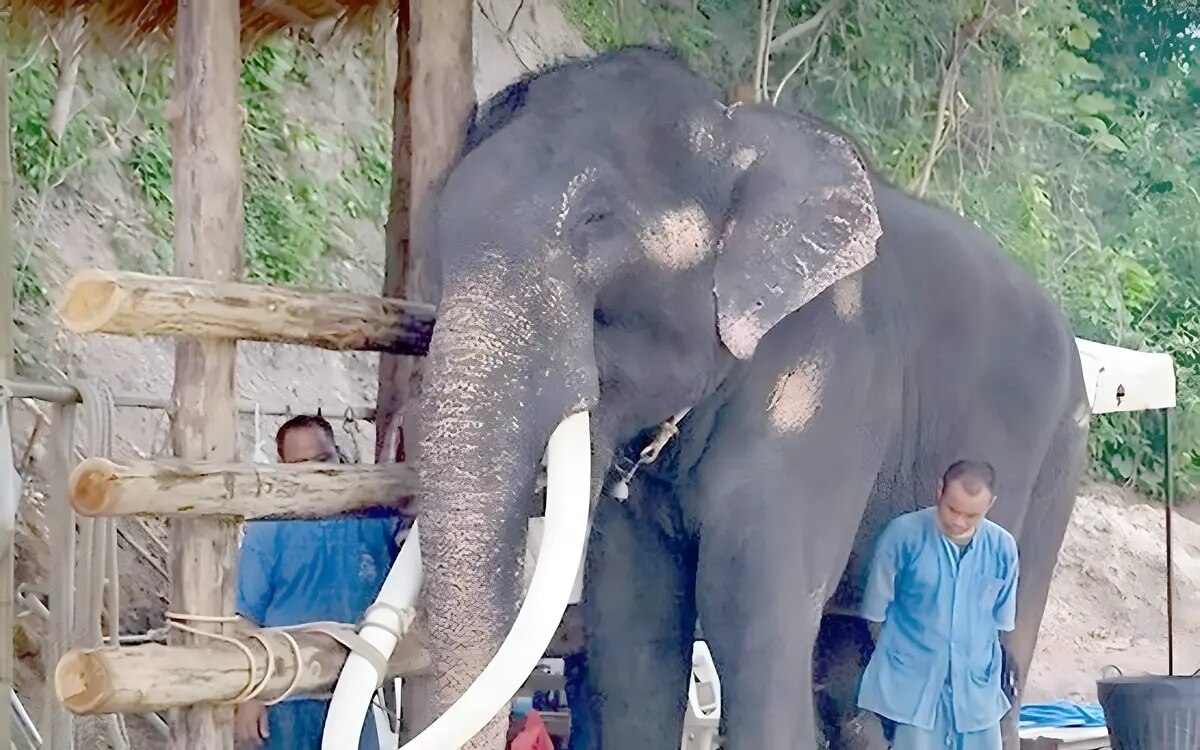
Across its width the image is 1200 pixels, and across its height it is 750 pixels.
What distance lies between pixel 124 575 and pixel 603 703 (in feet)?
10.6

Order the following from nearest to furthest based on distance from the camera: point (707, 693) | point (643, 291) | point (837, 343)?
point (643, 291)
point (837, 343)
point (707, 693)

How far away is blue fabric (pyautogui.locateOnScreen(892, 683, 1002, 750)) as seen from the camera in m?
3.68

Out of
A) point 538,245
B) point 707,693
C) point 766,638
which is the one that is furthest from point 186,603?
point 707,693

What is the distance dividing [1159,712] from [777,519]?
226 centimetres

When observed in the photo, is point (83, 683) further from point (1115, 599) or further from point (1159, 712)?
point (1115, 599)

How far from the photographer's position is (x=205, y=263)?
2.96m

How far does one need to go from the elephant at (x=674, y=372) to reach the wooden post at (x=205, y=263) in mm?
403

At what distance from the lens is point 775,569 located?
3.14m

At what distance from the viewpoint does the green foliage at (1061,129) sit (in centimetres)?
1072

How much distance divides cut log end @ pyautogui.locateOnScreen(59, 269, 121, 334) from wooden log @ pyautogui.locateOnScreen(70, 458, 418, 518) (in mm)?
247

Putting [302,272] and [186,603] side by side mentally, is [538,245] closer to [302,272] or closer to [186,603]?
[186,603]

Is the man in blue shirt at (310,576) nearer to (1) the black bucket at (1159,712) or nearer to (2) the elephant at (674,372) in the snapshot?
(2) the elephant at (674,372)

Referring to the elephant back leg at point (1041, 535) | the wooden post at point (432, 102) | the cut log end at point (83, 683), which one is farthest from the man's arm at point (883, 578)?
the cut log end at point (83, 683)

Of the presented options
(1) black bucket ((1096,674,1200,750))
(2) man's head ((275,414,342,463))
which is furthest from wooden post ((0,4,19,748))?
(1) black bucket ((1096,674,1200,750))
